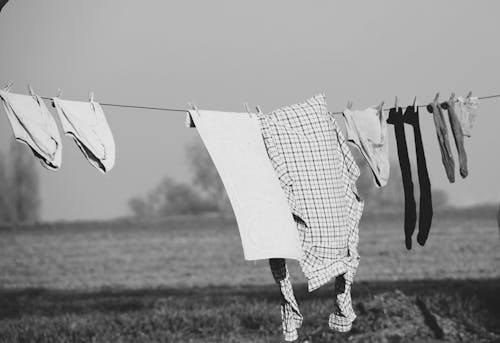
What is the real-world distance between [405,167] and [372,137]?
1.09 feet

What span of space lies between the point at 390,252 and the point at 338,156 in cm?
1234

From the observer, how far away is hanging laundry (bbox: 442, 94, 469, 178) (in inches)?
245

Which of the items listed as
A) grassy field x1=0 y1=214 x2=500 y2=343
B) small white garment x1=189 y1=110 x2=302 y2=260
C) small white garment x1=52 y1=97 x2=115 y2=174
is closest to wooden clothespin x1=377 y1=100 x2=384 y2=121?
small white garment x1=189 y1=110 x2=302 y2=260

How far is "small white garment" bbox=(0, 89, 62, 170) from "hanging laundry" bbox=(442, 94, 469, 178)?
112 inches

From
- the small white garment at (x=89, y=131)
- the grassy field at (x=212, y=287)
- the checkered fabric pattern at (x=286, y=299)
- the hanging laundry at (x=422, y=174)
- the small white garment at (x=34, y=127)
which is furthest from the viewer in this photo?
the grassy field at (x=212, y=287)

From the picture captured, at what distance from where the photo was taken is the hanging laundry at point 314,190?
575cm

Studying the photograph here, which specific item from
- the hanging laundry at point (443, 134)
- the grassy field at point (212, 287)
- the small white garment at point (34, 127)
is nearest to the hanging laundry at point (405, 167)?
the hanging laundry at point (443, 134)

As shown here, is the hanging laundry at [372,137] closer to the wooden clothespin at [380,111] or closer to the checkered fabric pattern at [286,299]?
the wooden clothespin at [380,111]

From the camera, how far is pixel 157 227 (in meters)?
24.5

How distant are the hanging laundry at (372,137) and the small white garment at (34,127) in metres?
2.13

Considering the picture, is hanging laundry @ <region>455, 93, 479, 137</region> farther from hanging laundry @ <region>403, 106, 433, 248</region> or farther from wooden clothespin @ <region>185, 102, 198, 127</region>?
wooden clothespin @ <region>185, 102, 198, 127</region>

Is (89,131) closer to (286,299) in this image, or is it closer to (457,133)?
(286,299)

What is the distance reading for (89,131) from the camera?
5527 mm

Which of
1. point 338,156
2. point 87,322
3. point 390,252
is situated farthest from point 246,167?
point 390,252
